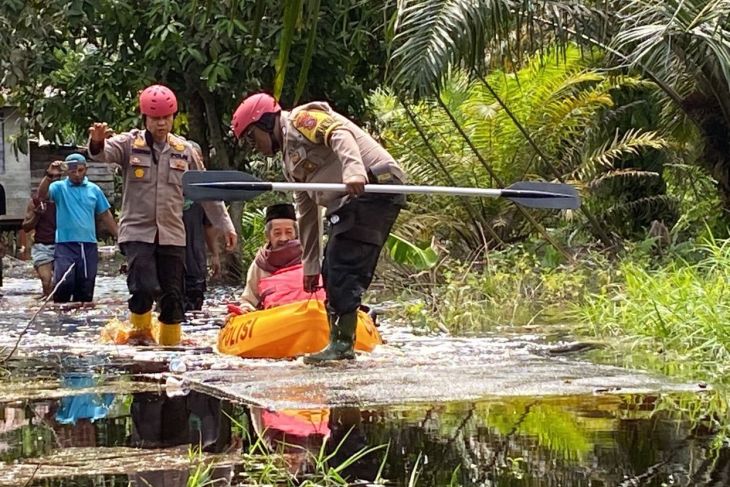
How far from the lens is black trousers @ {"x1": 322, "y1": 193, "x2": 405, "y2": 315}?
23.0 ft

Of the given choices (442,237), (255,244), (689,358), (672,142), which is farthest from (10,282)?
(689,358)

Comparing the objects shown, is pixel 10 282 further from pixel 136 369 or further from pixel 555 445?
pixel 555 445

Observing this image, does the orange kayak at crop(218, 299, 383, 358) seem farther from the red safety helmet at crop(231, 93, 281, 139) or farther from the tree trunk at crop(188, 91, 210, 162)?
the tree trunk at crop(188, 91, 210, 162)

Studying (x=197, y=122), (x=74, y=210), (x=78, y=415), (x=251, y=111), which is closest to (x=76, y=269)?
(x=74, y=210)

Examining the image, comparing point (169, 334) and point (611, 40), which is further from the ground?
point (611, 40)

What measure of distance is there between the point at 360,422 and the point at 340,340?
2168 millimetres

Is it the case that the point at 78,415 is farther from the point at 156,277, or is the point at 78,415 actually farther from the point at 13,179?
the point at 13,179

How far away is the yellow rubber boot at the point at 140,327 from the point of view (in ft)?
28.1

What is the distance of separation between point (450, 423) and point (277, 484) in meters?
1.21

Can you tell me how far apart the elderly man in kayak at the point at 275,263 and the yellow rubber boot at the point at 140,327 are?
0.68 m

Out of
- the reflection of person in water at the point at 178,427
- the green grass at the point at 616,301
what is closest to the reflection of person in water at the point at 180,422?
the reflection of person in water at the point at 178,427

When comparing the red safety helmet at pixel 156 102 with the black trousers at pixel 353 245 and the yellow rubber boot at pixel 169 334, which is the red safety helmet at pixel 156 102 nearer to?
the yellow rubber boot at pixel 169 334

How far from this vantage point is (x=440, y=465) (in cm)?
417

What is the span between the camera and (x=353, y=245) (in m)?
7.06
